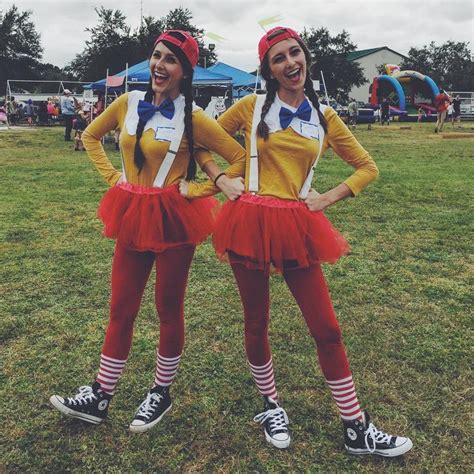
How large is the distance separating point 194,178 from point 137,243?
46cm

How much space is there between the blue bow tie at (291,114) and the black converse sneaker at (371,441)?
156cm

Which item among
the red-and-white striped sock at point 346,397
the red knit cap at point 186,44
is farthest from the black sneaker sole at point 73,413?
the red knit cap at point 186,44

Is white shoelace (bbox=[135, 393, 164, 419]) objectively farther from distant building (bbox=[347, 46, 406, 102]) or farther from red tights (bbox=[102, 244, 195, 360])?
distant building (bbox=[347, 46, 406, 102])

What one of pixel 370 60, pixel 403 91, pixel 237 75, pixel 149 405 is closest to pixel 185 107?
pixel 149 405

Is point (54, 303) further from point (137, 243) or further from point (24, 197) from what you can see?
point (24, 197)

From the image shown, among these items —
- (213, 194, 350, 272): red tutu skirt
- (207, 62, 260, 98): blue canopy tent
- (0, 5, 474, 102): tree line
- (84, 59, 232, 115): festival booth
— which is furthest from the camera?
(0, 5, 474, 102): tree line

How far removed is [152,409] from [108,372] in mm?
329

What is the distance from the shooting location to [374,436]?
2564 mm

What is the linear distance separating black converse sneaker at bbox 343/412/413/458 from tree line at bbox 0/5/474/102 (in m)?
35.6

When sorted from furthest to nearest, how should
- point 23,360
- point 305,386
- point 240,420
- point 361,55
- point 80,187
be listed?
point 361,55 < point 80,187 < point 23,360 < point 305,386 < point 240,420

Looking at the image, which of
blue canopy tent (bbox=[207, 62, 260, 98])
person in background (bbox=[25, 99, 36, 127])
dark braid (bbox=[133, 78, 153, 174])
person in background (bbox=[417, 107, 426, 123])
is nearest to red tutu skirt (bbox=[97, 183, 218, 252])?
dark braid (bbox=[133, 78, 153, 174])

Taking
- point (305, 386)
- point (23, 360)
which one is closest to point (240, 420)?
point (305, 386)

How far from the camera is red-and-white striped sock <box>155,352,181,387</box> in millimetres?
2855

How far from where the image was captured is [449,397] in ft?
9.95
